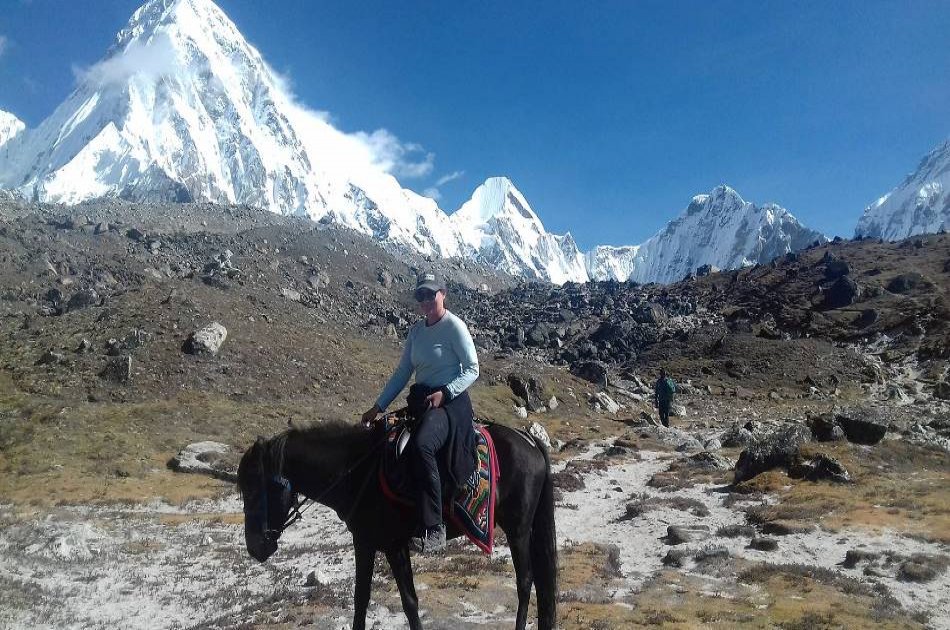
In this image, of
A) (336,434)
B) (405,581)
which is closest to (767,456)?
(405,581)

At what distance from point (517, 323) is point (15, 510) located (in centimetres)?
7592

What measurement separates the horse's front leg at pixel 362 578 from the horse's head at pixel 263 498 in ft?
3.03

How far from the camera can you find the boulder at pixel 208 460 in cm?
2034

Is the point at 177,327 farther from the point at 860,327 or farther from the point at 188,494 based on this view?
the point at 860,327

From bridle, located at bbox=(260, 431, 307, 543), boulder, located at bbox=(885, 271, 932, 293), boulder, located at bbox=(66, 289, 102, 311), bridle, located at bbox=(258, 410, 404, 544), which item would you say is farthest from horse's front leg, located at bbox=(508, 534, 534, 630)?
boulder, located at bbox=(885, 271, 932, 293)

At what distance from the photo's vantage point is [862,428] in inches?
886

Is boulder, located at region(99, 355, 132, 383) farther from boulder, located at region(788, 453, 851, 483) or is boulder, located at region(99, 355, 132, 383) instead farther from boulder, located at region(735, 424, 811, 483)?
boulder, located at region(788, 453, 851, 483)

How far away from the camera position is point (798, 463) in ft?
61.9

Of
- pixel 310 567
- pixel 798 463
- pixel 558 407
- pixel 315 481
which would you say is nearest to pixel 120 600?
pixel 310 567

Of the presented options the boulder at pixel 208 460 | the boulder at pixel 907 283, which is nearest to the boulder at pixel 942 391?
the boulder at pixel 907 283

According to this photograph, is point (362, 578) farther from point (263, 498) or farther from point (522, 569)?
point (522, 569)

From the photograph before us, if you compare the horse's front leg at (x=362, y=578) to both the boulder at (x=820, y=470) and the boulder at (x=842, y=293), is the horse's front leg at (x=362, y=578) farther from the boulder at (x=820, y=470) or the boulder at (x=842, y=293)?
the boulder at (x=842, y=293)

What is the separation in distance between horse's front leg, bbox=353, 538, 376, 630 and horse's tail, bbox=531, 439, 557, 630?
215cm

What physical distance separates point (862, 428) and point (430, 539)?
23.1 meters
